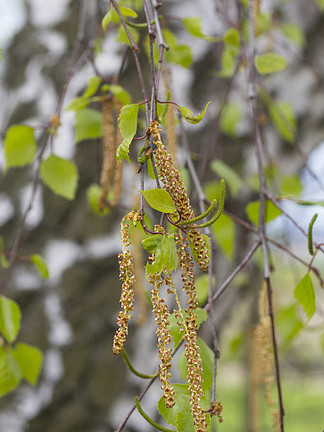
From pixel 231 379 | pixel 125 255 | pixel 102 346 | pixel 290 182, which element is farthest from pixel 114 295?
pixel 231 379

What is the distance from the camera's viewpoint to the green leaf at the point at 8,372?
0.44 metres

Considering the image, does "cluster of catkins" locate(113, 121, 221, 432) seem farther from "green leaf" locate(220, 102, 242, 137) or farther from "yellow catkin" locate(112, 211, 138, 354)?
"green leaf" locate(220, 102, 242, 137)

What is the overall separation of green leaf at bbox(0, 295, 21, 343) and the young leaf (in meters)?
0.04

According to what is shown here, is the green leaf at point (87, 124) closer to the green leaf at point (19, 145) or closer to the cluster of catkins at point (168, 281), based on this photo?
the green leaf at point (19, 145)

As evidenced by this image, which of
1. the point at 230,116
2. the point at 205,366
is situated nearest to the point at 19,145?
the point at 205,366

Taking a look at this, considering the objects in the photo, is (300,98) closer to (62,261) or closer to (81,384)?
(62,261)

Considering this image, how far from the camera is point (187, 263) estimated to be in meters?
0.24

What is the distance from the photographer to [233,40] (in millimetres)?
554

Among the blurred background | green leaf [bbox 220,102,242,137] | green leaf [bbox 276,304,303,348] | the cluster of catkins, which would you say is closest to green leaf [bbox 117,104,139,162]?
the cluster of catkins

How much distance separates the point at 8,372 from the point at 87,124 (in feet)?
0.90

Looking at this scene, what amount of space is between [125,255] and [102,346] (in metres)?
0.74

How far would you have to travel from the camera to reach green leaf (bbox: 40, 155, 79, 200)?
0.52 m

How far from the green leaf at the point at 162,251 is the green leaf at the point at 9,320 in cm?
27

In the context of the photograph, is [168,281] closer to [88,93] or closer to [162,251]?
[162,251]
